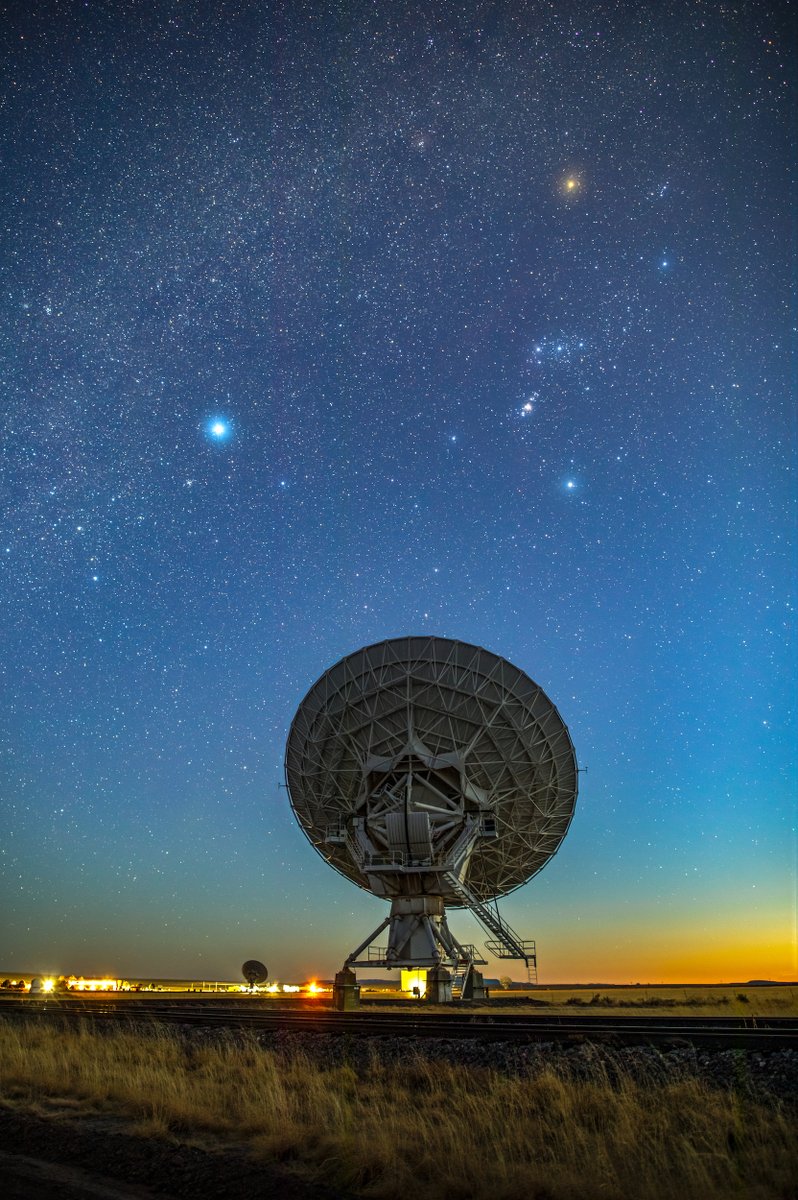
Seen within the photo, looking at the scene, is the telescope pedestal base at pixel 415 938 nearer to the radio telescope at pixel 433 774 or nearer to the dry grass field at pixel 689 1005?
the radio telescope at pixel 433 774

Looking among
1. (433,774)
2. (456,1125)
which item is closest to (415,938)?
(433,774)

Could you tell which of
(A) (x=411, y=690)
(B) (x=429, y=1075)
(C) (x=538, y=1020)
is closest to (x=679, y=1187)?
(B) (x=429, y=1075)

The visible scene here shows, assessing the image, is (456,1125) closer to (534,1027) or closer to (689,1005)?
(534,1027)

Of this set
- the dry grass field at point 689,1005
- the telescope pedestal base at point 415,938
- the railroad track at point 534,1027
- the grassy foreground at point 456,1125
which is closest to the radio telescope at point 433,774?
the telescope pedestal base at point 415,938

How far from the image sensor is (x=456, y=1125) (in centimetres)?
666

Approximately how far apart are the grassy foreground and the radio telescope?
752 inches

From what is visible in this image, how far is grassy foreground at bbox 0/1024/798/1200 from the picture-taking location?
17.0 ft

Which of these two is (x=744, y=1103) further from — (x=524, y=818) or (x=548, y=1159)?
(x=524, y=818)

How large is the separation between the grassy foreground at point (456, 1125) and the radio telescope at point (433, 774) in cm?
1909

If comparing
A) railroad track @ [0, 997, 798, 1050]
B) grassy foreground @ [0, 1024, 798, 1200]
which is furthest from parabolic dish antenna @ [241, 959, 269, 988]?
grassy foreground @ [0, 1024, 798, 1200]

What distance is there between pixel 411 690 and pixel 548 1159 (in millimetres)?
24775

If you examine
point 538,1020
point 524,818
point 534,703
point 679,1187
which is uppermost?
point 534,703

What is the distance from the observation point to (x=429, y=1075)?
29.2ft

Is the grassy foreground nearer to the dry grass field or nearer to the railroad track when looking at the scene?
the railroad track
